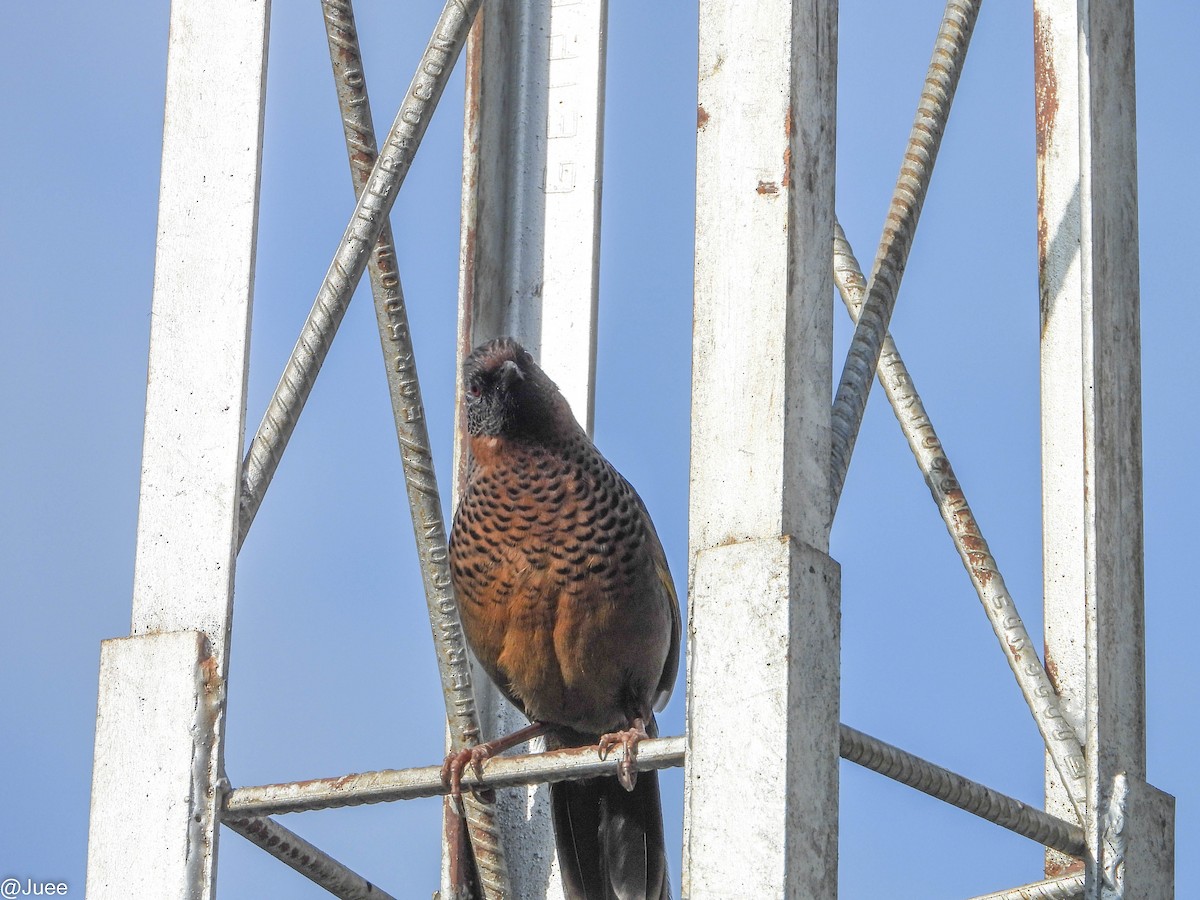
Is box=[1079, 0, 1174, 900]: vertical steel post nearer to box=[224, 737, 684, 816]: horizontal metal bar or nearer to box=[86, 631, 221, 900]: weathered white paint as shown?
box=[224, 737, 684, 816]: horizontal metal bar

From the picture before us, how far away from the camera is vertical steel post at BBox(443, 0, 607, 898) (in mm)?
5070

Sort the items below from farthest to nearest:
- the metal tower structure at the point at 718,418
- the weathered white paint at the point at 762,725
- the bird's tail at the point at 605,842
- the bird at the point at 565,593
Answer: the bird's tail at the point at 605,842
the bird at the point at 565,593
the metal tower structure at the point at 718,418
the weathered white paint at the point at 762,725

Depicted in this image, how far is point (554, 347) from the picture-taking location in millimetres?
5078

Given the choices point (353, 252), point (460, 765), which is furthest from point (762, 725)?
point (353, 252)

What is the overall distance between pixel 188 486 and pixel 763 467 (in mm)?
1327

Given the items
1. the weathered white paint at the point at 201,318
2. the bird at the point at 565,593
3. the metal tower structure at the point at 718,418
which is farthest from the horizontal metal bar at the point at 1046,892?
the weathered white paint at the point at 201,318

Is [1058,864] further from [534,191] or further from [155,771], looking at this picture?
[534,191]

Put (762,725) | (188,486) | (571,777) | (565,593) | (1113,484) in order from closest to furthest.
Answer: (762,725)
(571,777)
(188,486)
(1113,484)
(565,593)

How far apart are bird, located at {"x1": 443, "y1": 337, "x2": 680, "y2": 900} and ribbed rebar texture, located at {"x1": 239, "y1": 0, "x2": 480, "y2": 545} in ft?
2.03

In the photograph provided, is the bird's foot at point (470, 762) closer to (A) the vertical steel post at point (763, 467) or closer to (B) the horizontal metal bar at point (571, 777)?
(B) the horizontal metal bar at point (571, 777)

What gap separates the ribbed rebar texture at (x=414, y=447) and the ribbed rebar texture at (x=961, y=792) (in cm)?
120

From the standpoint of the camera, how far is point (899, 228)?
13.6ft

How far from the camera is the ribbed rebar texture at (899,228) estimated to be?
3633mm

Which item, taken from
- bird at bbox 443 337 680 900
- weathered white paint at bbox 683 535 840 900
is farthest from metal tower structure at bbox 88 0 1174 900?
bird at bbox 443 337 680 900
